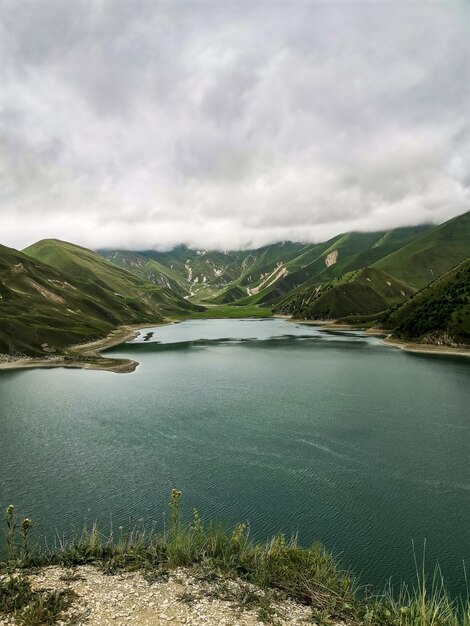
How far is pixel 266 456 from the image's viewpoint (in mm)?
53625

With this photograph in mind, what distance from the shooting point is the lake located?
37.1 metres

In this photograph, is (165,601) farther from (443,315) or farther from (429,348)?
(443,315)

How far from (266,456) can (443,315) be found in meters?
139

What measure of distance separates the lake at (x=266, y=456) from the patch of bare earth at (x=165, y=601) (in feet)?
42.9

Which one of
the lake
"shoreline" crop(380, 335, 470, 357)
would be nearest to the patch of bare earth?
the lake

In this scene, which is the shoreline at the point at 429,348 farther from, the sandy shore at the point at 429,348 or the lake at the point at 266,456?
the lake at the point at 266,456

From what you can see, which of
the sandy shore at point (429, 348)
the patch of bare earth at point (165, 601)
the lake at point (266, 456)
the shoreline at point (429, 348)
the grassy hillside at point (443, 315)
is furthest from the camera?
the grassy hillside at point (443, 315)

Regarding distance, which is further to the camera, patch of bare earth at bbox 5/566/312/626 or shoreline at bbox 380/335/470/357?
shoreline at bbox 380/335/470/357

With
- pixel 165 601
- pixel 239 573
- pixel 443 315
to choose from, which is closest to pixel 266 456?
pixel 239 573

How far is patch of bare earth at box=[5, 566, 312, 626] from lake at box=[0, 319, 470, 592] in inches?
515

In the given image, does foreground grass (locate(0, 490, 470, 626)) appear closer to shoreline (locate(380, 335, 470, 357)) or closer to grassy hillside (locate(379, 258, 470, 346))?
shoreline (locate(380, 335, 470, 357))

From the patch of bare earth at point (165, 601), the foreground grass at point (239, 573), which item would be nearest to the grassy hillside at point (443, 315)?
the foreground grass at point (239, 573)

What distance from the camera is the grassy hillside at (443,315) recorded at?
511 feet

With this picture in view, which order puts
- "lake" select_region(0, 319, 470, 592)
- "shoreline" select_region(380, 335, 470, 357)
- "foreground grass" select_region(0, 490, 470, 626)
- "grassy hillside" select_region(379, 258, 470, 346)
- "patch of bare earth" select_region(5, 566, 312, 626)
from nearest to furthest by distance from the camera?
"patch of bare earth" select_region(5, 566, 312, 626) → "foreground grass" select_region(0, 490, 470, 626) → "lake" select_region(0, 319, 470, 592) → "shoreline" select_region(380, 335, 470, 357) → "grassy hillside" select_region(379, 258, 470, 346)
